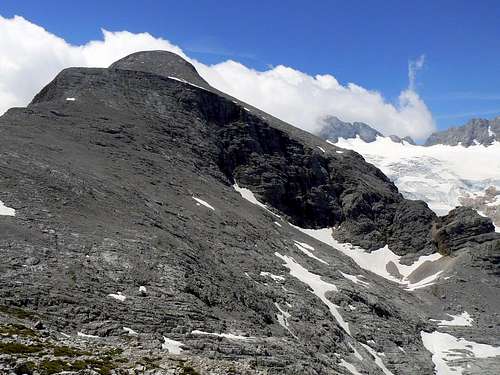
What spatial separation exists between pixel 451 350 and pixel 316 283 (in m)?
24.8

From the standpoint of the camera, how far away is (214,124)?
13050 cm

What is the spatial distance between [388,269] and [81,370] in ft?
362

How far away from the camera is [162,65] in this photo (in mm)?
155750

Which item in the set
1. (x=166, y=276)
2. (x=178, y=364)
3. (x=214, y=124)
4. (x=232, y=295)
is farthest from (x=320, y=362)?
(x=214, y=124)

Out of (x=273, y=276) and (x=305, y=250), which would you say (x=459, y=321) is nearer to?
(x=305, y=250)

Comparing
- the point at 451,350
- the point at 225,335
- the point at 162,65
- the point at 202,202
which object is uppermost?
the point at 162,65

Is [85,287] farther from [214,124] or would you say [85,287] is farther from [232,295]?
[214,124]

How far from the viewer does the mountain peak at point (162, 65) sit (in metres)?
151

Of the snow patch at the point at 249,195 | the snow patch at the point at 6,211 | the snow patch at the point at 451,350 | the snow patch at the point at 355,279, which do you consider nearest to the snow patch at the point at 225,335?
the snow patch at the point at 6,211

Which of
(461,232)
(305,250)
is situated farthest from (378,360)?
(461,232)

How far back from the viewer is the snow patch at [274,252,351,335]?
76312mm

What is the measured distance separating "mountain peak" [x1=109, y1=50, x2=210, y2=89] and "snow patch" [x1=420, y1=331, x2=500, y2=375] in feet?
305

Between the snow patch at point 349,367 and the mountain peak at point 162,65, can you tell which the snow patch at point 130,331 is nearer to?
the snow patch at point 349,367

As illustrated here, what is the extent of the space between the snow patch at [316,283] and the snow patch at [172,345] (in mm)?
35262
